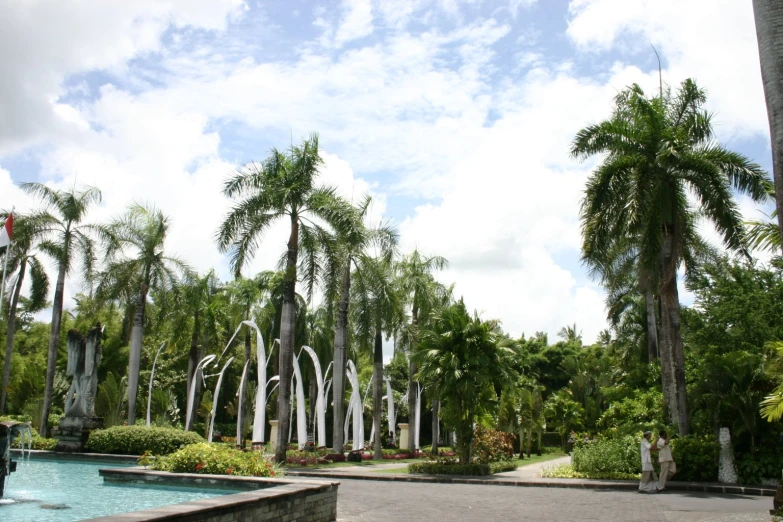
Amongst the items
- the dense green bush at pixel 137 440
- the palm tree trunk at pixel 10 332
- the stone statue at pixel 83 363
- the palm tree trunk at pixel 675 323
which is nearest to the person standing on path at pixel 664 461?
the palm tree trunk at pixel 675 323

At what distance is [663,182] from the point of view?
63.1 ft

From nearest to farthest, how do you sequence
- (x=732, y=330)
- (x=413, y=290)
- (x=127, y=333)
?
1. (x=732, y=330)
2. (x=413, y=290)
3. (x=127, y=333)

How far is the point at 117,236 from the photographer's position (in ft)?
99.5

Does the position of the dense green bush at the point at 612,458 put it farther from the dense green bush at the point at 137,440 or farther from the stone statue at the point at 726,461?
the dense green bush at the point at 137,440

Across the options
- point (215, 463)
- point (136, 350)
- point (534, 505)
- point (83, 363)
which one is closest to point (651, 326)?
point (534, 505)

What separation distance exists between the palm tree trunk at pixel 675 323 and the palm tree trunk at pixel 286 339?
11.6 m

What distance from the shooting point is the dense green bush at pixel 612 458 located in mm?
19344

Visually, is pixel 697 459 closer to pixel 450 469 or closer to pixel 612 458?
pixel 612 458

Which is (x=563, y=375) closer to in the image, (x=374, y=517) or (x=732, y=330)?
(x=732, y=330)

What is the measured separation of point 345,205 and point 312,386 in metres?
19.4

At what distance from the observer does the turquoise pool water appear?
11180mm

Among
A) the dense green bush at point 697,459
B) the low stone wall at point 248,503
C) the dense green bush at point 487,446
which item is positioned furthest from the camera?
the dense green bush at point 487,446

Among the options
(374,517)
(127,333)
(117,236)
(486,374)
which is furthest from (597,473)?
(127,333)

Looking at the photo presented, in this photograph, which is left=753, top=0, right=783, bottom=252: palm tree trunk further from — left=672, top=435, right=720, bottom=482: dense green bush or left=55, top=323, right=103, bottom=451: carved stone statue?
left=55, top=323, right=103, bottom=451: carved stone statue
